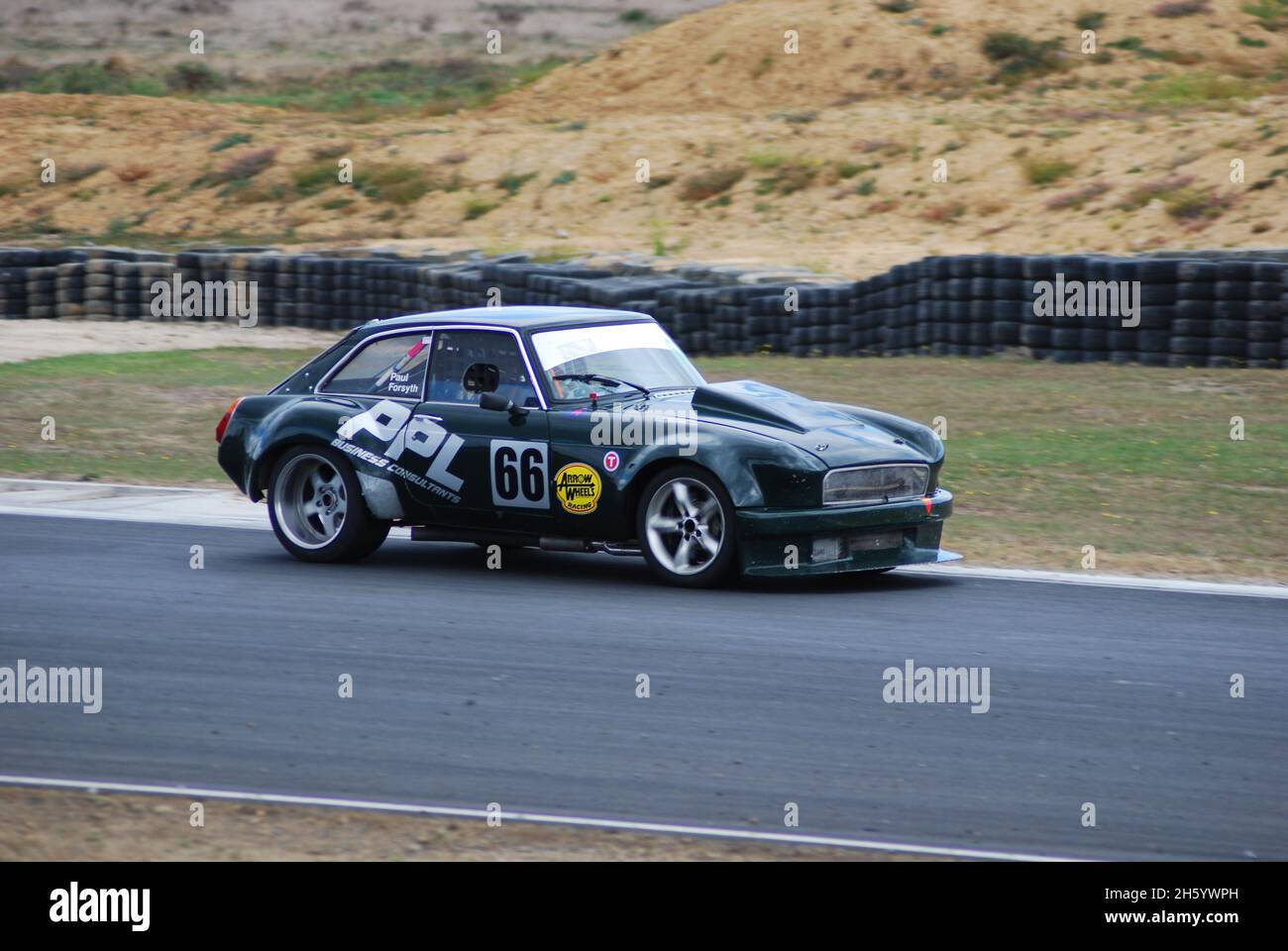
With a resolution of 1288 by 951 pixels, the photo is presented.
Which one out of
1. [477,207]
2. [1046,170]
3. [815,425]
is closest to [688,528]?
[815,425]

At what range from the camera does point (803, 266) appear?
28672mm

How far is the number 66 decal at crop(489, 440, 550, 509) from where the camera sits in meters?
9.64

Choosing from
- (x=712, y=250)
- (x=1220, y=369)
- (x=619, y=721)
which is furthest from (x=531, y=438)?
(x=712, y=250)

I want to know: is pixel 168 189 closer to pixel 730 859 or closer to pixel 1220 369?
pixel 1220 369

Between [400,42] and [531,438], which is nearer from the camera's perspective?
[531,438]

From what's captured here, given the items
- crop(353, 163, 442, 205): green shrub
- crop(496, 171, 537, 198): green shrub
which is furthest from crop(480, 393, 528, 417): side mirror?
crop(353, 163, 442, 205): green shrub

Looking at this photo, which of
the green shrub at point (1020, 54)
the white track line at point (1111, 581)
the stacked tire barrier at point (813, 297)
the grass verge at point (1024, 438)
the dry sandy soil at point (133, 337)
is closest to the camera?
the white track line at point (1111, 581)

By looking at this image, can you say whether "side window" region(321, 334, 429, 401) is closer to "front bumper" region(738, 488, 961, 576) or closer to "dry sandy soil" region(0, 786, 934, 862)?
"front bumper" region(738, 488, 961, 576)

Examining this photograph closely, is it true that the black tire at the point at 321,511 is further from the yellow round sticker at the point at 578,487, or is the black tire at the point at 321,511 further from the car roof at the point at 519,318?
the yellow round sticker at the point at 578,487

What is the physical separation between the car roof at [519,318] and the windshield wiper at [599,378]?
0.38 m

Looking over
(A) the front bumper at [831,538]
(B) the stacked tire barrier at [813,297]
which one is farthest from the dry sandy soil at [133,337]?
(A) the front bumper at [831,538]

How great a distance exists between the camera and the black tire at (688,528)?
364 inches

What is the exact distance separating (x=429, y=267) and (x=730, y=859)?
67.3 ft
